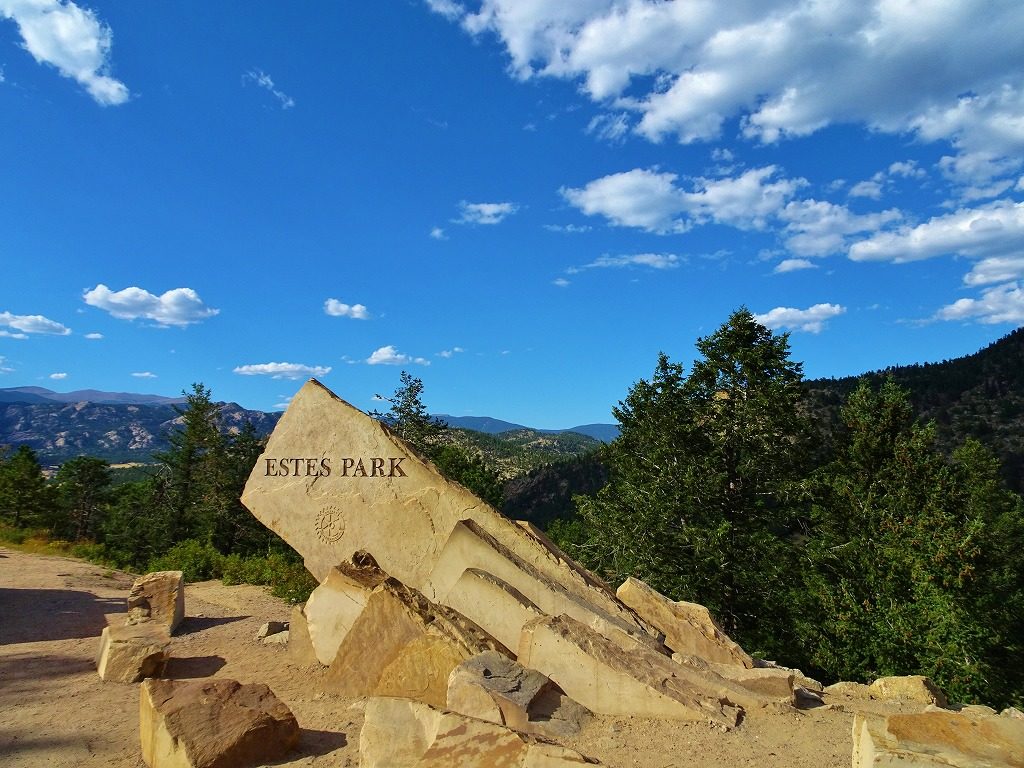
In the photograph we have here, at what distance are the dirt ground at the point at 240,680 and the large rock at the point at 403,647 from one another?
11.7 inches

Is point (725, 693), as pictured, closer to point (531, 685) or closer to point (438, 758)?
point (531, 685)

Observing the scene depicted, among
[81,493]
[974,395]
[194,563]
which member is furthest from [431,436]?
[974,395]

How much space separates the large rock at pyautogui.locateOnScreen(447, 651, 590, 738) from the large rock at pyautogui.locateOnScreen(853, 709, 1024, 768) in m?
2.48

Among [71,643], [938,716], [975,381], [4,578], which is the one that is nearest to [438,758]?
[938,716]

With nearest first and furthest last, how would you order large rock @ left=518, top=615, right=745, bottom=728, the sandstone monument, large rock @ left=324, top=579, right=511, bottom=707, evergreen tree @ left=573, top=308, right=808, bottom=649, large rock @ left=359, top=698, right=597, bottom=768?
large rock @ left=359, top=698, right=597, bottom=768 < the sandstone monument < large rock @ left=518, top=615, right=745, bottom=728 < large rock @ left=324, top=579, right=511, bottom=707 < evergreen tree @ left=573, top=308, right=808, bottom=649

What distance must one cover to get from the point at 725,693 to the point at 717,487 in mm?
10021

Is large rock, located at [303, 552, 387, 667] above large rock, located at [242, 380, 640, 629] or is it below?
below

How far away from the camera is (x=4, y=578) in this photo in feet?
49.1

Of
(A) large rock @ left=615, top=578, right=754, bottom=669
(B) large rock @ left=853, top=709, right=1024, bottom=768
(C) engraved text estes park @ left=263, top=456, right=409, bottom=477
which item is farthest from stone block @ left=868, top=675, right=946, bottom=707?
(C) engraved text estes park @ left=263, top=456, right=409, bottom=477

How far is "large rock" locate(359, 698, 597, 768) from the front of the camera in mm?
4035

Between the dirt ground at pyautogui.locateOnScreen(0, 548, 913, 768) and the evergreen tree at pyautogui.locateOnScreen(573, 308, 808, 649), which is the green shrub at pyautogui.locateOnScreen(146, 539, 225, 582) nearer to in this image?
the dirt ground at pyautogui.locateOnScreen(0, 548, 913, 768)

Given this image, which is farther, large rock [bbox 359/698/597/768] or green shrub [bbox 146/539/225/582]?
green shrub [bbox 146/539/225/582]

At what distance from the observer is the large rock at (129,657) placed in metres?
7.91

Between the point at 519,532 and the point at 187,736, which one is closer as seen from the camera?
the point at 187,736
